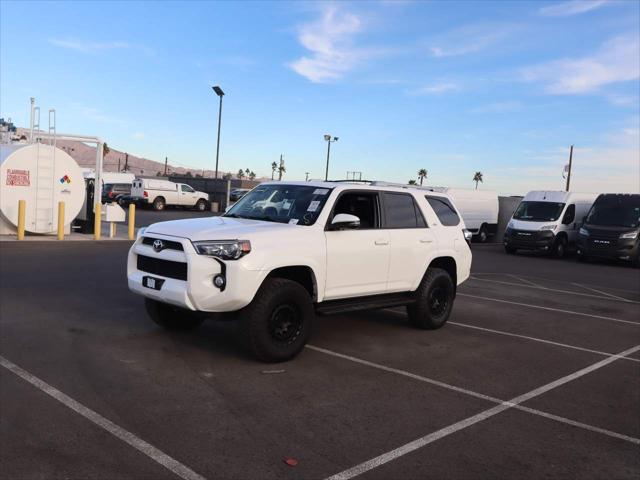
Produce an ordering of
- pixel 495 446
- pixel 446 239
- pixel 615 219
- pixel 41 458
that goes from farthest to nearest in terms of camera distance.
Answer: pixel 615 219 → pixel 446 239 → pixel 495 446 → pixel 41 458

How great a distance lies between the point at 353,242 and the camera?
6.66m

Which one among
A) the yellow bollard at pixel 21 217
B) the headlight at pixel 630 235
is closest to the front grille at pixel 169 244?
the yellow bollard at pixel 21 217

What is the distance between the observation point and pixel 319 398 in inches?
200

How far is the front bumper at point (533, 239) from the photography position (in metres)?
21.7

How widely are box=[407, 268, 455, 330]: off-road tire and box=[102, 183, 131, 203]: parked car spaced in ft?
115

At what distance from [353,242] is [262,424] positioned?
2.73 meters

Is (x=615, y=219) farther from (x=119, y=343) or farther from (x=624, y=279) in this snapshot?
(x=119, y=343)

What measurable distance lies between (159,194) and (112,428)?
33874 mm

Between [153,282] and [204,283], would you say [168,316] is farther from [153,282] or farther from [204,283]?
[204,283]

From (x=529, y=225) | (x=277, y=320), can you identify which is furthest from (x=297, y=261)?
(x=529, y=225)

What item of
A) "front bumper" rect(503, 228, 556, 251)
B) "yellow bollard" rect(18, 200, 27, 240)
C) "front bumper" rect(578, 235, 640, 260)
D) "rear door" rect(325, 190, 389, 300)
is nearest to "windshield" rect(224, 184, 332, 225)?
"rear door" rect(325, 190, 389, 300)

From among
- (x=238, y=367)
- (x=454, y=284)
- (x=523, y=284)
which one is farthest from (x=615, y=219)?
(x=238, y=367)

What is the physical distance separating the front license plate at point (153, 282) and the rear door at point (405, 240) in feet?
9.07

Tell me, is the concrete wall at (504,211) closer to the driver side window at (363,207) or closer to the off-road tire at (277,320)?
the driver side window at (363,207)
